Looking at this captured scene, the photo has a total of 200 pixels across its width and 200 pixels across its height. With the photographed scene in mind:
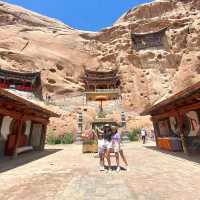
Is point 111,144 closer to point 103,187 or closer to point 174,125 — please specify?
point 103,187

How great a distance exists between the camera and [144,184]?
15.5 ft

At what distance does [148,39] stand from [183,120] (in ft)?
110

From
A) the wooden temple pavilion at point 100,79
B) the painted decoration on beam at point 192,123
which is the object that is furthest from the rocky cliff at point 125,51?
the painted decoration on beam at point 192,123

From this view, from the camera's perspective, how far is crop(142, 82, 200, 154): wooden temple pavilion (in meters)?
8.14

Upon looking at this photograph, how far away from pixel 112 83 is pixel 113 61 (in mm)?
5262

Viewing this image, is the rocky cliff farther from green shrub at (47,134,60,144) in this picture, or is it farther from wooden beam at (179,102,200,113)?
wooden beam at (179,102,200,113)

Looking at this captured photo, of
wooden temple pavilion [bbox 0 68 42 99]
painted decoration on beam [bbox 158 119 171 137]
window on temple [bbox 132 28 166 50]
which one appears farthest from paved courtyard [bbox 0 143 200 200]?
window on temple [bbox 132 28 166 50]

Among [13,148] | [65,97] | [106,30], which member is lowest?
[13,148]

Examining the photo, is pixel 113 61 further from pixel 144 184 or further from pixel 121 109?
pixel 144 184

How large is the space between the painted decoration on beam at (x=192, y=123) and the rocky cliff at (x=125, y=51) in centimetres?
2066

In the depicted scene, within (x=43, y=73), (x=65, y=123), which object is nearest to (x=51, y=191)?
(x=65, y=123)

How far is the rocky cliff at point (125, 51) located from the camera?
33.6 metres

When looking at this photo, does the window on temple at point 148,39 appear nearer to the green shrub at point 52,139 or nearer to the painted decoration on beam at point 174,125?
the green shrub at point 52,139

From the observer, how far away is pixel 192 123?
9.96 metres
